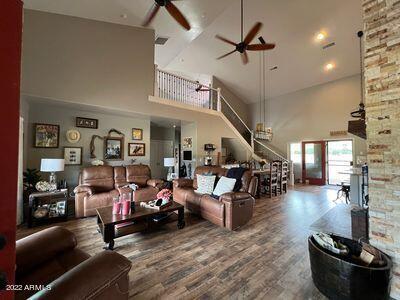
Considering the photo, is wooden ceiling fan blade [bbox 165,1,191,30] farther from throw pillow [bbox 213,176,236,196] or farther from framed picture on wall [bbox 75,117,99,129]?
framed picture on wall [bbox 75,117,99,129]

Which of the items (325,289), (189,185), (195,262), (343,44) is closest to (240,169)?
(189,185)

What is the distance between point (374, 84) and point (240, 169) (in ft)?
7.97

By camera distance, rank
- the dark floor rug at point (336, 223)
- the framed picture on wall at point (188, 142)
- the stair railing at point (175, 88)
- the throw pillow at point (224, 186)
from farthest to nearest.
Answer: the framed picture on wall at point (188, 142) → the stair railing at point (175, 88) → the throw pillow at point (224, 186) → the dark floor rug at point (336, 223)

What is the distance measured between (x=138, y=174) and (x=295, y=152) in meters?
7.53

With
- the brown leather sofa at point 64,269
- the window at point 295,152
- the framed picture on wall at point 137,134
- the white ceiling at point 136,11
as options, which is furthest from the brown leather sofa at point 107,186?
the window at point 295,152

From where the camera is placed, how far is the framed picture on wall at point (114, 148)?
505 cm

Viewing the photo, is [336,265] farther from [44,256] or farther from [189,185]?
[189,185]

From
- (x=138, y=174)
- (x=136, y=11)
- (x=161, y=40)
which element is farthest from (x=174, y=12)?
(x=138, y=174)

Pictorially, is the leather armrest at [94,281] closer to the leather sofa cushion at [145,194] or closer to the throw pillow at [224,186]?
the throw pillow at [224,186]

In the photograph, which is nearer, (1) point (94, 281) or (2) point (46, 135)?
(1) point (94, 281)

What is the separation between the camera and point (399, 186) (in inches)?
64.9

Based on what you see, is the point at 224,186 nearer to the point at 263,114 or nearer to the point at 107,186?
the point at 107,186

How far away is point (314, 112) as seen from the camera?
8.17 meters

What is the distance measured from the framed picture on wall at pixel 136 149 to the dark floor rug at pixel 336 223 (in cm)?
471
